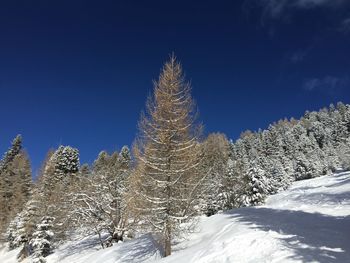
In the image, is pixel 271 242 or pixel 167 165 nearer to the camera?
pixel 271 242

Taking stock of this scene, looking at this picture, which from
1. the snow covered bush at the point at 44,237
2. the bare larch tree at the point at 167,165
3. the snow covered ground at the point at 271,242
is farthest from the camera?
the snow covered bush at the point at 44,237

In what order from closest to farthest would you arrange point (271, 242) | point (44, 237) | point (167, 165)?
point (271, 242), point (167, 165), point (44, 237)

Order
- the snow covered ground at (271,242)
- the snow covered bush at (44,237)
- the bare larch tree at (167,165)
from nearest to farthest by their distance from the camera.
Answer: the snow covered ground at (271,242), the bare larch tree at (167,165), the snow covered bush at (44,237)

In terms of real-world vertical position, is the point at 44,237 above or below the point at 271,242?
above

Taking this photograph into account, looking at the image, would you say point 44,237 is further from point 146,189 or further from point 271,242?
point 271,242

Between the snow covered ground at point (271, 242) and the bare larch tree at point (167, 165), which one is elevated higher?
the bare larch tree at point (167, 165)

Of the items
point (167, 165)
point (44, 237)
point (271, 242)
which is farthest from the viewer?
point (44, 237)

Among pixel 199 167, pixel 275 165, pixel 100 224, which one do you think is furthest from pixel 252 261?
pixel 275 165

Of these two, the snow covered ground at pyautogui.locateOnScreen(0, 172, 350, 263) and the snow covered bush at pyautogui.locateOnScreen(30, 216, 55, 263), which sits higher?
the snow covered bush at pyautogui.locateOnScreen(30, 216, 55, 263)

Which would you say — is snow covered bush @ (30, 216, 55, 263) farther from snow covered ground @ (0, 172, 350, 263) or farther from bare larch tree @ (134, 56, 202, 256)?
bare larch tree @ (134, 56, 202, 256)

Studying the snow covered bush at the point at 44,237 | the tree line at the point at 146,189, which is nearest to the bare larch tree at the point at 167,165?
the tree line at the point at 146,189

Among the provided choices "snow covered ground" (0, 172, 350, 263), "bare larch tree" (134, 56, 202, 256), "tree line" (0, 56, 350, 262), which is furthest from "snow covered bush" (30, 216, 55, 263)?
"bare larch tree" (134, 56, 202, 256)

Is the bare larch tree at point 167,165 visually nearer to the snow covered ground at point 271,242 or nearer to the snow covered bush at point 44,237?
the snow covered ground at point 271,242

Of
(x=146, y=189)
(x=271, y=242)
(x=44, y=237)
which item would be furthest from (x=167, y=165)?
(x=44, y=237)
